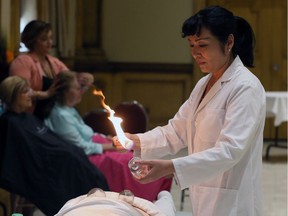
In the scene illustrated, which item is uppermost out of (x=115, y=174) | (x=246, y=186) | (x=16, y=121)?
(x=246, y=186)

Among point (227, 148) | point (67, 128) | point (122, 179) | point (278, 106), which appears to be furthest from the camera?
point (278, 106)

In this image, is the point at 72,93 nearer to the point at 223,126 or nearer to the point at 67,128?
the point at 67,128

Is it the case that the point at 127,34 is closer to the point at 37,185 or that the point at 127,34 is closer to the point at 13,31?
the point at 13,31

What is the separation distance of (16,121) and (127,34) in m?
4.11

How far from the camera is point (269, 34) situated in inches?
331

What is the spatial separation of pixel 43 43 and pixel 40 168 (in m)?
1.03

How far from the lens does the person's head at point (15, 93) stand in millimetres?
4094

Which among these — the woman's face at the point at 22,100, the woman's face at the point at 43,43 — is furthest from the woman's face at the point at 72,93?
the woman's face at the point at 22,100

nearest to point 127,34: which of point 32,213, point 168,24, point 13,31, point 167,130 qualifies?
point 168,24

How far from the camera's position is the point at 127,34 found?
803 centimetres

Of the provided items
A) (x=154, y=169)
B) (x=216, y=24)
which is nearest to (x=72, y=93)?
(x=216, y=24)

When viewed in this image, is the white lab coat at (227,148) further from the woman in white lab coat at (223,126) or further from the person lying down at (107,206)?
the person lying down at (107,206)

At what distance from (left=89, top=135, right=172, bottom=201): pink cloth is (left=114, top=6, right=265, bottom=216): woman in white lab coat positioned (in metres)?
1.99

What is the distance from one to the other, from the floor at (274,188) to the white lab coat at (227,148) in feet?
8.07
